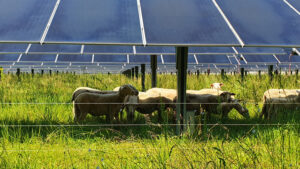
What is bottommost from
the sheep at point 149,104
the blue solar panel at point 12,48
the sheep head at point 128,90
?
the sheep at point 149,104

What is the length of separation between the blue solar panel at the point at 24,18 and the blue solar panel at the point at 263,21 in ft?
11.1

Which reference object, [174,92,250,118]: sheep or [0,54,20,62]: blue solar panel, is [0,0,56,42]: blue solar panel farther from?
[0,54,20,62]: blue solar panel

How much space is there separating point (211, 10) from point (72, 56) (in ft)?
37.8

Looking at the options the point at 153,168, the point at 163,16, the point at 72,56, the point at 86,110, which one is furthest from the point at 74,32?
the point at 72,56

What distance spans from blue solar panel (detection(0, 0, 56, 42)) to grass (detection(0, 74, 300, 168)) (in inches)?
47.1

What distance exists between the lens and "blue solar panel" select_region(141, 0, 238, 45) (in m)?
4.82

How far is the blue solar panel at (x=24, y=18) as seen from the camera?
485cm

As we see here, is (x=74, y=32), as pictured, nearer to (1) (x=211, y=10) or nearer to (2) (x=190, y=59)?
(1) (x=211, y=10)

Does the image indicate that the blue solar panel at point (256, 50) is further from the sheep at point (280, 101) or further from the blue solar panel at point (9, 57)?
the blue solar panel at point (9, 57)

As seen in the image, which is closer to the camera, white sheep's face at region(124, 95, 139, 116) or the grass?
the grass

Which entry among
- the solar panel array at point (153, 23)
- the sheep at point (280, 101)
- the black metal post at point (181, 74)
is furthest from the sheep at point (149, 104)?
the sheep at point (280, 101)

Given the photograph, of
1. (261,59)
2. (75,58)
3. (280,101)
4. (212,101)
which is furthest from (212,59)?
(280,101)

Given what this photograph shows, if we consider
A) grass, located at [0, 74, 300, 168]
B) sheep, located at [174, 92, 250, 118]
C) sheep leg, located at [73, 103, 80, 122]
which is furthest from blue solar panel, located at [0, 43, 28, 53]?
sheep, located at [174, 92, 250, 118]

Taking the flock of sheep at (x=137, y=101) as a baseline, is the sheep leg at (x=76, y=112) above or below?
below
